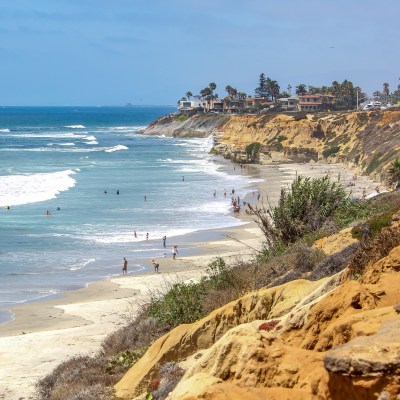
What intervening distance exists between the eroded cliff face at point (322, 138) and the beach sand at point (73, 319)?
29765 millimetres

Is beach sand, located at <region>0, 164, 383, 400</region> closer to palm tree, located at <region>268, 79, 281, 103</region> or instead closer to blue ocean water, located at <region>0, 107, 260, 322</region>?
blue ocean water, located at <region>0, 107, 260, 322</region>

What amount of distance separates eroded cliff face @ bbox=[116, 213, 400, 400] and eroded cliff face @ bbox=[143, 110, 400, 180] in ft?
161

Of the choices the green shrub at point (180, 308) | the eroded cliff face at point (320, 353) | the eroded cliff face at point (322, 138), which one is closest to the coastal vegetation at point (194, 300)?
the green shrub at point (180, 308)

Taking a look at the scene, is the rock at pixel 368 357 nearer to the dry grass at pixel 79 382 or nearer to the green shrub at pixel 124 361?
the dry grass at pixel 79 382

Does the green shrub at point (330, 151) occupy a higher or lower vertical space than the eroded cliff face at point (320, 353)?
lower

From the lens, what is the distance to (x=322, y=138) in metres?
87.3

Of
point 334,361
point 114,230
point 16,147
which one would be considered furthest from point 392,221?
point 16,147

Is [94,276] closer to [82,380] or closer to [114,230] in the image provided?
[114,230]

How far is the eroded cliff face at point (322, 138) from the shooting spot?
68.1 meters

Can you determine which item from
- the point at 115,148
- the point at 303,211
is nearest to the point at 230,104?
the point at 115,148

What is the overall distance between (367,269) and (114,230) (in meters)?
29.8

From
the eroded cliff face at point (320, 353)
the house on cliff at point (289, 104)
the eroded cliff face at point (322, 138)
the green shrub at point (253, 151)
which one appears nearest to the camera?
the eroded cliff face at point (320, 353)

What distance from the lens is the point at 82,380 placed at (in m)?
11.9

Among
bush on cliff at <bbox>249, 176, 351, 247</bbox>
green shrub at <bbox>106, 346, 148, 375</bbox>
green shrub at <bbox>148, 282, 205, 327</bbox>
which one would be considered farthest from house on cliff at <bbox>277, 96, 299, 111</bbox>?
green shrub at <bbox>106, 346, 148, 375</bbox>
